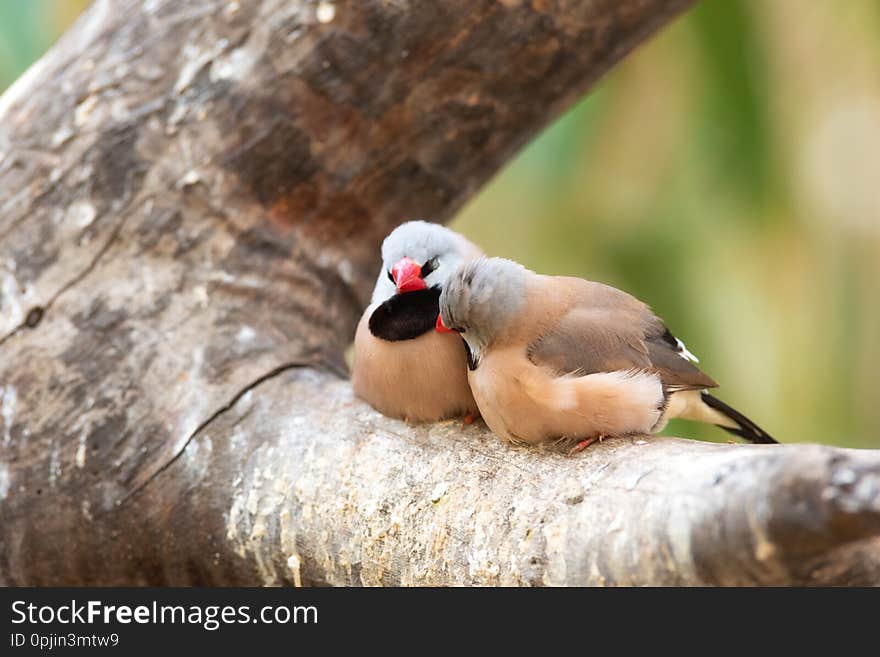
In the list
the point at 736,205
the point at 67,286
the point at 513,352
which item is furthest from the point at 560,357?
the point at 736,205

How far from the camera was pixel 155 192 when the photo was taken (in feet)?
7.06

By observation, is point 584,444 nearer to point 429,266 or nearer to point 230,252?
point 429,266

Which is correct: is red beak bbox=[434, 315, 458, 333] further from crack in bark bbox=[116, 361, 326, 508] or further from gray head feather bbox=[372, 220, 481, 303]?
crack in bark bbox=[116, 361, 326, 508]

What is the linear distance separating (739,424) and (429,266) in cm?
69

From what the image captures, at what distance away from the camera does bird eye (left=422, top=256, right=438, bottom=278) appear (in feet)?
6.28

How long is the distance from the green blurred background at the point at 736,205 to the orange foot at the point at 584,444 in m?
1.76

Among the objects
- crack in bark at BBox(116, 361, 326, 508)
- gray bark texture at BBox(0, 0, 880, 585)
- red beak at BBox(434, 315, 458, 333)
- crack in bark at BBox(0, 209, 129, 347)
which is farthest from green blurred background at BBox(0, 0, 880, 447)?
red beak at BBox(434, 315, 458, 333)

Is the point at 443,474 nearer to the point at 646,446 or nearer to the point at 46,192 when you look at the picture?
the point at 646,446

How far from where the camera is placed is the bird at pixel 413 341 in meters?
1.82

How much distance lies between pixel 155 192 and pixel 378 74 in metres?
0.53

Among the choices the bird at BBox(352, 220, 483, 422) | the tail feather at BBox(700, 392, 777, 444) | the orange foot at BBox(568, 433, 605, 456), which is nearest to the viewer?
the orange foot at BBox(568, 433, 605, 456)

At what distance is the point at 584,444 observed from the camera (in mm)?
1595

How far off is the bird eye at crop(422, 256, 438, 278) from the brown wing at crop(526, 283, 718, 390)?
0.92ft

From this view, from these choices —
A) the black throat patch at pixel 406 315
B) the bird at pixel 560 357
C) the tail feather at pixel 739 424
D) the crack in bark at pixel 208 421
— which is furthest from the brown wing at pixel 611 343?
the crack in bark at pixel 208 421
